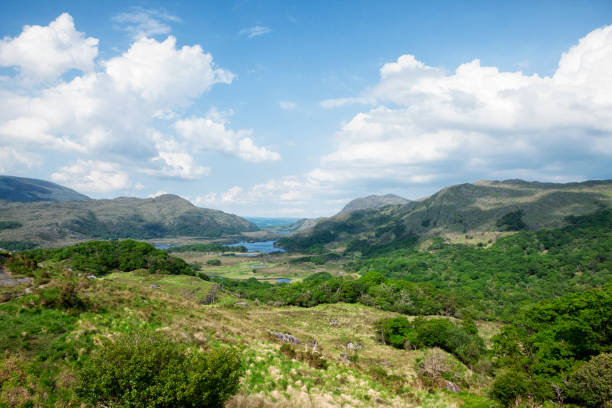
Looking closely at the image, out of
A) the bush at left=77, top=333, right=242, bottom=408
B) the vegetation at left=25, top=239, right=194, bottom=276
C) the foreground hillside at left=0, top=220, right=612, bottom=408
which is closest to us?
the bush at left=77, top=333, right=242, bottom=408

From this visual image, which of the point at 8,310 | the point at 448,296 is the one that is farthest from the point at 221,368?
the point at 448,296

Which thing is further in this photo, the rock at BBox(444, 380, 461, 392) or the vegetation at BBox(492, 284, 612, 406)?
the rock at BBox(444, 380, 461, 392)

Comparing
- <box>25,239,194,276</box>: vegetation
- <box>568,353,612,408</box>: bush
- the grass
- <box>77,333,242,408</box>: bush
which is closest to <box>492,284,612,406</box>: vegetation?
<box>568,353,612,408</box>: bush

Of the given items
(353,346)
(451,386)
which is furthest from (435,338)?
(451,386)

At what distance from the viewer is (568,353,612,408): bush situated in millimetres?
27156

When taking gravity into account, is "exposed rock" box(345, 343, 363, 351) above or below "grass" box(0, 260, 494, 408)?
below

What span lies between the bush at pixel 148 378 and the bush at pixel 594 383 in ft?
119

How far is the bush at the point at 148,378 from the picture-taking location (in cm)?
1303

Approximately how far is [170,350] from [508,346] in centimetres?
6260

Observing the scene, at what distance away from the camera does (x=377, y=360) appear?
147 ft

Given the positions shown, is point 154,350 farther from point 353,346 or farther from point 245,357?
point 353,346

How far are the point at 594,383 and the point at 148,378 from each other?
4041 centimetres

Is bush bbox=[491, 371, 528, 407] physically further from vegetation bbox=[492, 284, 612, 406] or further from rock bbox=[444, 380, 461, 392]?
rock bbox=[444, 380, 461, 392]

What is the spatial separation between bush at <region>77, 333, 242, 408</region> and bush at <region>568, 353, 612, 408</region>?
119ft
